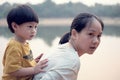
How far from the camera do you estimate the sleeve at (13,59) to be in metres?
0.91

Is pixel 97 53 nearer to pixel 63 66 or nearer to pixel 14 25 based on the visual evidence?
pixel 14 25

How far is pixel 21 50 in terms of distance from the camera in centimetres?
94

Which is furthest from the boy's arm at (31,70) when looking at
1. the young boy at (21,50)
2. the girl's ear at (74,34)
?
the girl's ear at (74,34)

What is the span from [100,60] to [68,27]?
1.15 feet

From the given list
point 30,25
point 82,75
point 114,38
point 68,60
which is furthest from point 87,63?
point 68,60

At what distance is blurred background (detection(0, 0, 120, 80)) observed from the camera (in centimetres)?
209

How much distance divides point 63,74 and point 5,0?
145cm

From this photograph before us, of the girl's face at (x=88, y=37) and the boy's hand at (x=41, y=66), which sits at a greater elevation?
the girl's face at (x=88, y=37)

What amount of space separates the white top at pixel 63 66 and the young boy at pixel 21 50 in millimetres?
31

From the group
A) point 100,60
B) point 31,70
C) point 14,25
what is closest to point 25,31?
point 14,25

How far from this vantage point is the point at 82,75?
2.09 meters

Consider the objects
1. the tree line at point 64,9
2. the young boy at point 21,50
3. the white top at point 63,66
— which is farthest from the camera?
the tree line at point 64,9

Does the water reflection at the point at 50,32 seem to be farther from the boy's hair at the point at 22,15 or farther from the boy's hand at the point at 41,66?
the boy's hand at the point at 41,66

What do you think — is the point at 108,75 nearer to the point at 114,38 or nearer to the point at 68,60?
the point at 114,38
